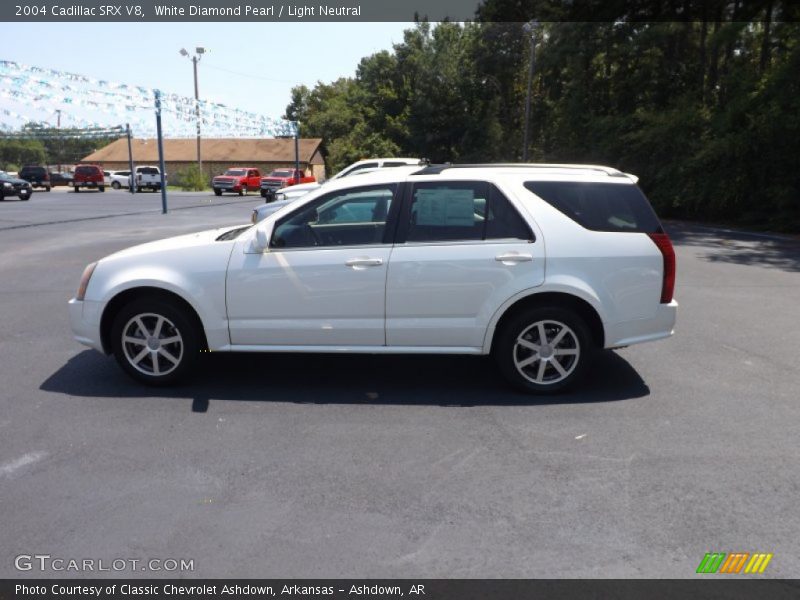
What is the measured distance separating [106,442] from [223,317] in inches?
51.4

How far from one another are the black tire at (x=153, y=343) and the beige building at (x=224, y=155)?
201 feet

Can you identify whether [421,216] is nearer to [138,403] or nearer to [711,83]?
[138,403]

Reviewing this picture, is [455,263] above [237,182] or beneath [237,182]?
above

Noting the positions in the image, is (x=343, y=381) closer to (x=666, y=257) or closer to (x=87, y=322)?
(x=87, y=322)

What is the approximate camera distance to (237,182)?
145ft

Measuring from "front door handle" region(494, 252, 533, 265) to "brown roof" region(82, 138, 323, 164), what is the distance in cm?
6390

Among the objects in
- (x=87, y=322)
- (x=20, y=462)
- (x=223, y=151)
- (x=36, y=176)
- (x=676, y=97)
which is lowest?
(x=20, y=462)

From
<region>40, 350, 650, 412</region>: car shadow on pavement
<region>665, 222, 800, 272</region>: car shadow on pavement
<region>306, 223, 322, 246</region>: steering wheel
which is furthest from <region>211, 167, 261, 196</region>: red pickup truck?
<region>306, 223, 322, 246</region>: steering wheel

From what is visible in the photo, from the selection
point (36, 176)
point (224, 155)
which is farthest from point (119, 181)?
point (224, 155)

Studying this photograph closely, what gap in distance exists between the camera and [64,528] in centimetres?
350

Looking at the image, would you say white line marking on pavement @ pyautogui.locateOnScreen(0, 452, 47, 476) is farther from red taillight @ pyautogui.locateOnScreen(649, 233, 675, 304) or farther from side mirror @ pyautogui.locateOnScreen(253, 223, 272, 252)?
red taillight @ pyautogui.locateOnScreen(649, 233, 675, 304)

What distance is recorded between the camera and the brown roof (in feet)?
230

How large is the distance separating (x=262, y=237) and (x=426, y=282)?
4.28ft

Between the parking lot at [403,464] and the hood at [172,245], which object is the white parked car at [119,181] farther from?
the hood at [172,245]
